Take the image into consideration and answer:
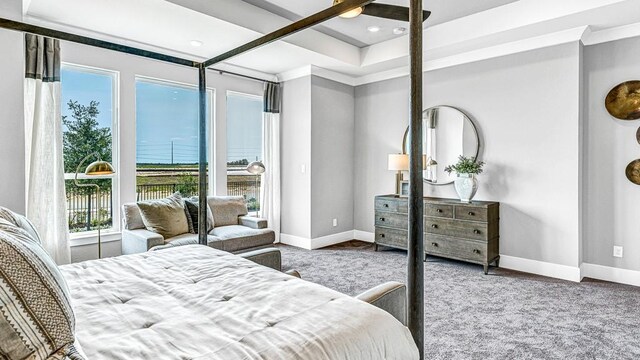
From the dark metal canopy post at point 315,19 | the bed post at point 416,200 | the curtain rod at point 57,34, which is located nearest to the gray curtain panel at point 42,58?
the curtain rod at point 57,34

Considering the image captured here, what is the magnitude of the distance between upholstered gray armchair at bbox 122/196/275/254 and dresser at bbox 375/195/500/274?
5.80ft

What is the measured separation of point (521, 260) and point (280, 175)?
348 cm

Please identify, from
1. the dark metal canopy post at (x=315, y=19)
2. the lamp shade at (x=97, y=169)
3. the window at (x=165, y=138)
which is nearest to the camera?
the dark metal canopy post at (x=315, y=19)

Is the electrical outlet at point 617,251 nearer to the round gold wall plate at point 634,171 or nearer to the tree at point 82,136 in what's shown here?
the round gold wall plate at point 634,171

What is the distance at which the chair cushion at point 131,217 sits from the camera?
3756 mm

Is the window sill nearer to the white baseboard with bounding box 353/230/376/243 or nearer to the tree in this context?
the tree

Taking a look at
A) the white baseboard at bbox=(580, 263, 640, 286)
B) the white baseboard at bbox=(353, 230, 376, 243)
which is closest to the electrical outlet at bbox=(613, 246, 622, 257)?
the white baseboard at bbox=(580, 263, 640, 286)

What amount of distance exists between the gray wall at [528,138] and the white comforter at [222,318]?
3.37m

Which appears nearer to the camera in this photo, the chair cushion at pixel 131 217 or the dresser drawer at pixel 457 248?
the chair cushion at pixel 131 217

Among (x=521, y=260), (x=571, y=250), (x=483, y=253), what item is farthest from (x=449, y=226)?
(x=571, y=250)

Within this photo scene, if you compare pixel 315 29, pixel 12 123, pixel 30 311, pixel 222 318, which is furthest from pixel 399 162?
pixel 30 311

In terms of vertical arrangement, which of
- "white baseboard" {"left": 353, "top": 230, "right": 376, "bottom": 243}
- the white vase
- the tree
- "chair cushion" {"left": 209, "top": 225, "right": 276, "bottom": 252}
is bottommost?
"white baseboard" {"left": 353, "top": 230, "right": 376, "bottom": 243}

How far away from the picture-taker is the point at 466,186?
13.8ft

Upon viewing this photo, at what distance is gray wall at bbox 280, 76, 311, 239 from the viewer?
5199 mm
